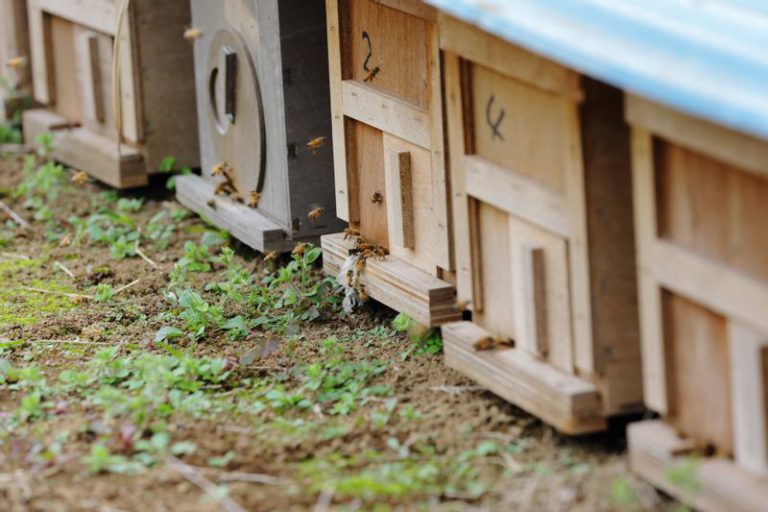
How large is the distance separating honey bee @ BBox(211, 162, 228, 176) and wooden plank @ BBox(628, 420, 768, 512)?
296 cm

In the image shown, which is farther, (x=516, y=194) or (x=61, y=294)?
(x=61, y=294)

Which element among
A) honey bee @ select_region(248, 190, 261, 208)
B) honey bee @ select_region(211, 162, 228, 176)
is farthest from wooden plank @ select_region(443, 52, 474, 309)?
honey bee @ select_region(211, 162, 228, 176)

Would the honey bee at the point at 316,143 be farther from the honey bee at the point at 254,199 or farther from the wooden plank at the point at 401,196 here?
the wooden plank at the point at 401,196

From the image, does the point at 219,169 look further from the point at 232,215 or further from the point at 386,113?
the point at 386,113

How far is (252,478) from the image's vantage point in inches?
146

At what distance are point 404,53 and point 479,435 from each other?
138 centimetres

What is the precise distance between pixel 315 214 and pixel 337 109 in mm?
523

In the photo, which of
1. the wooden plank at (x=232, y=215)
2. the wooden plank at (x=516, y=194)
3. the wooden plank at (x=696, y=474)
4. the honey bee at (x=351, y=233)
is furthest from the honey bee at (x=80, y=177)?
the wooden plank at (x=696, y=474)

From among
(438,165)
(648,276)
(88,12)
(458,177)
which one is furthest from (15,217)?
(648,276)

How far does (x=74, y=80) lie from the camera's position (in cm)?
763

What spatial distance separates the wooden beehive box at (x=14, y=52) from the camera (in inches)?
337

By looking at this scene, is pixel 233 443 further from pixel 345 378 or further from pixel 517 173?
pixel 517 173

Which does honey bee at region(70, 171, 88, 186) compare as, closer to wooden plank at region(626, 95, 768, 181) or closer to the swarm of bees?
the swarm of bees

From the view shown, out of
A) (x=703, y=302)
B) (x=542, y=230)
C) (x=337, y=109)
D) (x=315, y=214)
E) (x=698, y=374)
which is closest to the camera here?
(x=703, y=302)
